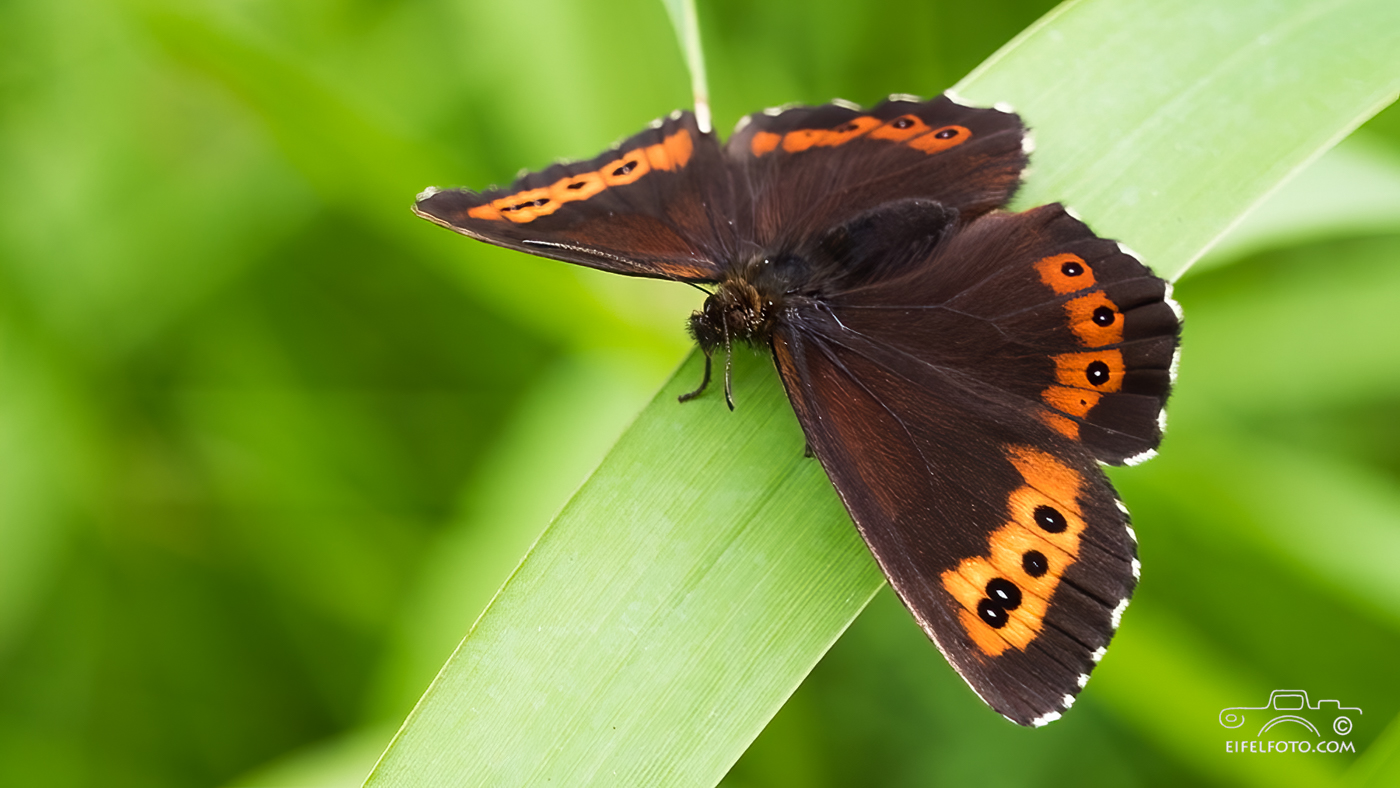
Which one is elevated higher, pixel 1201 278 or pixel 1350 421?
pixel 1201 278

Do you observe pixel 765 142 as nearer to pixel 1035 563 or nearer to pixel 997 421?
pixel 997 421

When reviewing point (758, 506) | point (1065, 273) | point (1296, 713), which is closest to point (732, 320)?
point (758, 506)

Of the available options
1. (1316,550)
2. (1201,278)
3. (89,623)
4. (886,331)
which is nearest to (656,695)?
(886,331)

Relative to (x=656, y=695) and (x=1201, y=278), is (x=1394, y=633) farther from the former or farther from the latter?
(x=656, y=695)

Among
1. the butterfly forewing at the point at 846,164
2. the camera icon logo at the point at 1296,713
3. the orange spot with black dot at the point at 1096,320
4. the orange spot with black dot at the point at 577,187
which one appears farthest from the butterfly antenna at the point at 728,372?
the camera icon logo at the point at 1296,713

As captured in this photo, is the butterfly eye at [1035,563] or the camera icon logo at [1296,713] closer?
the butterfly eye at [1035,563]

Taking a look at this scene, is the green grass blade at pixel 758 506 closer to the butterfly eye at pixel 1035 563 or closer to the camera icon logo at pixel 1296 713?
the butterfly eye at pixel 1035 563

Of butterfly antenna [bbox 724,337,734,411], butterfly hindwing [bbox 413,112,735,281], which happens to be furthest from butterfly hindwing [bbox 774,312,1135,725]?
butterfly hindwing [bbox 413,112,735,281]
